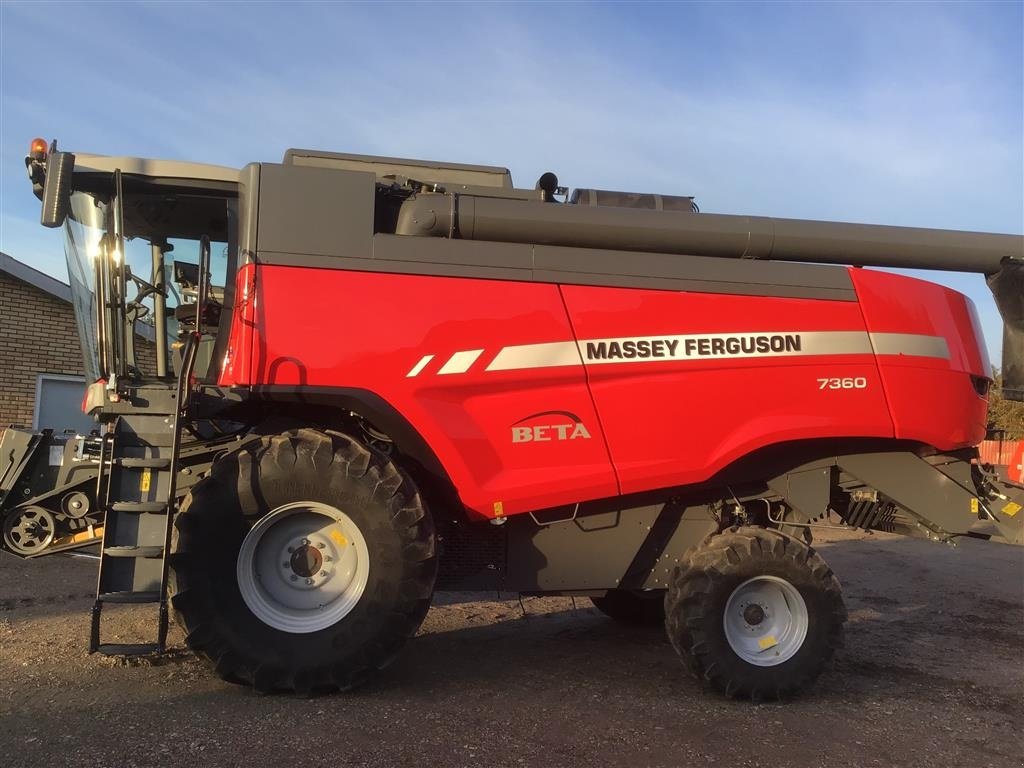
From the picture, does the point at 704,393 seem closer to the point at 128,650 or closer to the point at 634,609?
the point at 634,609

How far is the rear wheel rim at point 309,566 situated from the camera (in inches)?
170

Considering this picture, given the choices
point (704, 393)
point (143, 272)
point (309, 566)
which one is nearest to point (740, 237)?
point (704, 393)

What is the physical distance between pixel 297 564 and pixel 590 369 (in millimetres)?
1995

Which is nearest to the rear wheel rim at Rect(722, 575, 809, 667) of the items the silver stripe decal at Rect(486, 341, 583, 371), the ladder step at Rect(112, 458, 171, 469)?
the silver stripe decal at Rect(486, 341, 583, 371)

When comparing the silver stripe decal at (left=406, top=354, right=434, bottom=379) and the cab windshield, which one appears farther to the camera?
the cab windshield

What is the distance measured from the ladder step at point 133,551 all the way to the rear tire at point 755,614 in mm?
2948

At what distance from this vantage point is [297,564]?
14.4ft

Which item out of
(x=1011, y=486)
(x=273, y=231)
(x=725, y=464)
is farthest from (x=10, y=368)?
(x=1011, y=486)

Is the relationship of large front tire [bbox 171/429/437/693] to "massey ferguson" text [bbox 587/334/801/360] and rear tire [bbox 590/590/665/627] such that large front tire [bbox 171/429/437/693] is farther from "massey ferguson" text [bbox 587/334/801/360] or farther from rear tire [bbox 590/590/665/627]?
rear tire [bbox 590/590/665/627]

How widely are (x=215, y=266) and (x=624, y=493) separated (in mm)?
2836

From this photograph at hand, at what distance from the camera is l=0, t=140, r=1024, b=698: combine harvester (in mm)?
4254

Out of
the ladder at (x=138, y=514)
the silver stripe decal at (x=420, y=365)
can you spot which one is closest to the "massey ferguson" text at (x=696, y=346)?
the silver stripe decal at (x=420, y=365)

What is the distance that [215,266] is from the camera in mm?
4805

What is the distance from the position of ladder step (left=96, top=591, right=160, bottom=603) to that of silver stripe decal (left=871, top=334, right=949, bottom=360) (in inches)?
177
